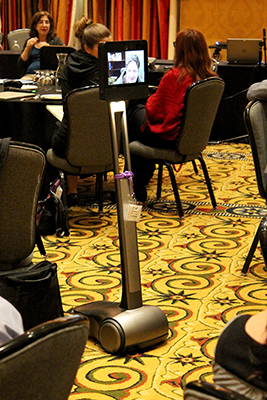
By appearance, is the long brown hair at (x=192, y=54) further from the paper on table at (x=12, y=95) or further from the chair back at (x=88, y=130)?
the paper on table at (x=12, y=95)

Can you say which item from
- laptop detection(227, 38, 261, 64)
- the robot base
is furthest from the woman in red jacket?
laptop detection(227, 38, 261, 64)

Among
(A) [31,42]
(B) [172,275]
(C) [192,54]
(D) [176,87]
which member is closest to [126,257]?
(B) [172,275]

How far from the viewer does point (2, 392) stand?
2.94 ft

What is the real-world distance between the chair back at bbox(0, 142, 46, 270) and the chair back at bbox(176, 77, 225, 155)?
5.65 ft

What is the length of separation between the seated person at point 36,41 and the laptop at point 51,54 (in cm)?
83

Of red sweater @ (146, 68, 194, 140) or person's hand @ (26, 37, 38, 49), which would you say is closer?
red sweater @ (146, 68, 194, 140)

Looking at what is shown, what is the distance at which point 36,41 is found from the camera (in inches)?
239

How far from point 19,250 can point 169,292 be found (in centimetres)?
90

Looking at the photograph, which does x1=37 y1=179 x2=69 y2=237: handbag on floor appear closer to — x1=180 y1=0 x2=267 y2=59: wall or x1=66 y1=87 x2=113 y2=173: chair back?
x1=66 y1=87 x2=113 y2=173: chair back

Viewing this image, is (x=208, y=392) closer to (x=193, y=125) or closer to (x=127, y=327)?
(x=127, y=327)

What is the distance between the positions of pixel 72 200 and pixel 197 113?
1119 mm

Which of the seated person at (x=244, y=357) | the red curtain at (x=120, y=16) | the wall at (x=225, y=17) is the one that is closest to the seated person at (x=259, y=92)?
the seated person at (x=244, y=357)

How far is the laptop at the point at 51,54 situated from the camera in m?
5.19

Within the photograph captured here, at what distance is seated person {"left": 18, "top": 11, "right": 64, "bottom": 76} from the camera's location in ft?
19.9
